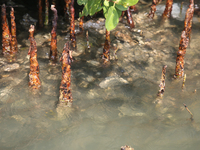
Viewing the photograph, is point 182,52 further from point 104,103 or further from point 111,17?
point 111,17

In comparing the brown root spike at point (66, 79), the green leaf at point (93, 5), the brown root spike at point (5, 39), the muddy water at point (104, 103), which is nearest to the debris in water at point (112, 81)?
the muddy water at point (104, 103)

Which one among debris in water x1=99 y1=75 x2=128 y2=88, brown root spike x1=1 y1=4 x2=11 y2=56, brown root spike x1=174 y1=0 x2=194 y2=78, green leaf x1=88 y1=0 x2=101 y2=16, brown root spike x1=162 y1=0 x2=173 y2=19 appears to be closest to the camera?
green leaf x1=88 y1=0 x2=101 y2=16

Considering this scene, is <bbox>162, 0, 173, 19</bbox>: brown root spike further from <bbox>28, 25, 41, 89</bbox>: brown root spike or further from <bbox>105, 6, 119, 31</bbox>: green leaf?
<bbox>28, 25, 41, 89</bbox>: brown root spike

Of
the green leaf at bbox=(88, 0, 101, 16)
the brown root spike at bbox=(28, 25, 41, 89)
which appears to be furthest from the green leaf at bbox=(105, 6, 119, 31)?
the brown root spike at bbox=(28, 25, 41, 89)

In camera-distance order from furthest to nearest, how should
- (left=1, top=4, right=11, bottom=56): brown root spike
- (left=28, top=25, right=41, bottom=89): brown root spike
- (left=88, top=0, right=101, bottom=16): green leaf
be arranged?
(left=1, top=4, right=11, bottom=56): brown root spike, (left=28, top=25, right=41, bottom=89): brown root spike, (left=88, top=0, right=101, bottom=16): green leaf

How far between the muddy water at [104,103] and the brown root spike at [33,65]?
0.42 feet

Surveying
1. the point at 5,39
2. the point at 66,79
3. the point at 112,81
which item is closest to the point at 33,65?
the point at 66,79

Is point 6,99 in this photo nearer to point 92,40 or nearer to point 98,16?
point 92,40

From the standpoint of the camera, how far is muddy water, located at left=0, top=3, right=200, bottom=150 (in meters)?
3.24

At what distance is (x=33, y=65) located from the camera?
12.1 ft

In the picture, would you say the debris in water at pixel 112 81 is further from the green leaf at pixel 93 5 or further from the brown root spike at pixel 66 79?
the green leaf at pixel 93 5

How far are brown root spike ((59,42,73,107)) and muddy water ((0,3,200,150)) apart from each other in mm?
146

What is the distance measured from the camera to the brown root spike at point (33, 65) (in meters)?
3.51

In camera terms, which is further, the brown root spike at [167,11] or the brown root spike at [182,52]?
the brown root spike at [167,11]
